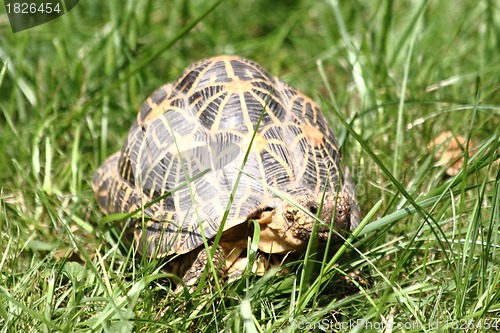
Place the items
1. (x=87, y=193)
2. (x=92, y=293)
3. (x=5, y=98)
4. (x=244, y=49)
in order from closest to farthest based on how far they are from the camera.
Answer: (x=92, y=293), (x=87, y=193), (x=5, y=98), (x=244, y=49)

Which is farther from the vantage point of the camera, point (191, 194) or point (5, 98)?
point (5, 98)

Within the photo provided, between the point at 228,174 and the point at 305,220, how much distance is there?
42 cm

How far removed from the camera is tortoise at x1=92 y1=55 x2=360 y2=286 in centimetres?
300

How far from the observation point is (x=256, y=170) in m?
3.12

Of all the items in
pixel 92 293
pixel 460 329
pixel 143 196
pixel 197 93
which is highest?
pixel 197 93

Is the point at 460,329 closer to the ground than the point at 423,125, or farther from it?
closer to the ground

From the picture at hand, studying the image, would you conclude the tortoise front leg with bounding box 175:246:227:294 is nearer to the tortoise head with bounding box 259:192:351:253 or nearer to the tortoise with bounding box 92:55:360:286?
the tortoise with bounding box 92:55:360:286

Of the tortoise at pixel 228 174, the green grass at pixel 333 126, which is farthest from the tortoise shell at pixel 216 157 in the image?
the green grass at pixel 333 126

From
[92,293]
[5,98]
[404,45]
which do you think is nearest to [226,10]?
[404,45]

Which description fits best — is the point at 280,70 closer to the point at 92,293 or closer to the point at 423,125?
the point at 423,125

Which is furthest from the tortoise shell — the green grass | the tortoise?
the green grass

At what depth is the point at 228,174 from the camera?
314cm

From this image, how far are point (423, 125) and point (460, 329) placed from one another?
1.64m

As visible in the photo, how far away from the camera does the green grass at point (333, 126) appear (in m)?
2.88
